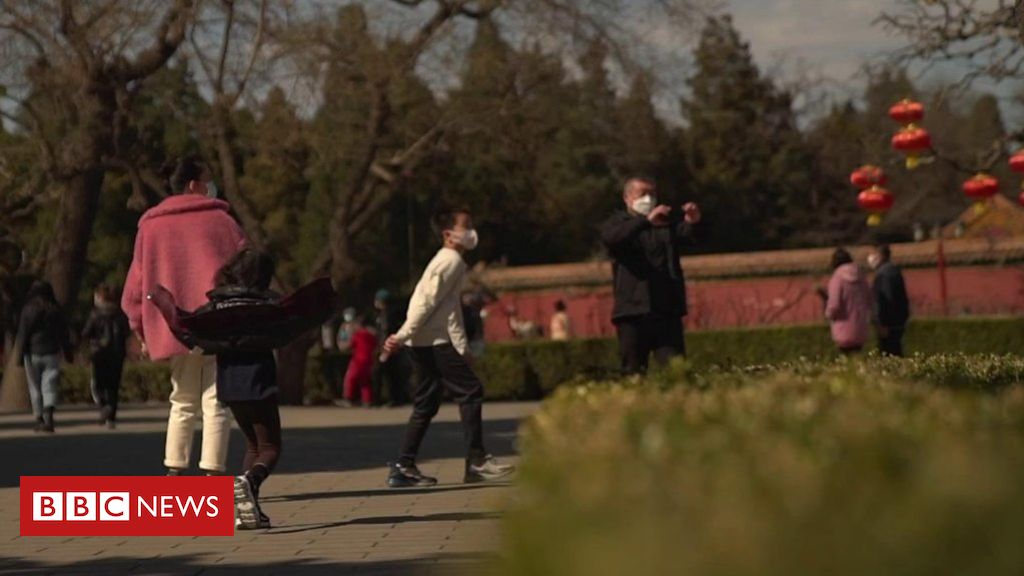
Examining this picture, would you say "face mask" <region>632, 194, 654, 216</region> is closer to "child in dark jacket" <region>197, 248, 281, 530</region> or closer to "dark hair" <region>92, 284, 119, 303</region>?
"child in dark jacket" <region>197, 248, 281, 530</region>

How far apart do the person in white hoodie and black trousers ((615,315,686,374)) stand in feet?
3.14

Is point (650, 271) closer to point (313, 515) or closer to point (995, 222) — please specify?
point (313, 515)

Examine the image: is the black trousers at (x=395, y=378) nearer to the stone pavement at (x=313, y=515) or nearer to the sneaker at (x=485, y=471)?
the stone pavement at (x=313, y=515)

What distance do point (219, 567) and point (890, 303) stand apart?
13000 millimetres

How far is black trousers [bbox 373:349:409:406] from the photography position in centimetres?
2862

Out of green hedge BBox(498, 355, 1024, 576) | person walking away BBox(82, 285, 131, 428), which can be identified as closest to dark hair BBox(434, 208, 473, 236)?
green hedge BBox(498, 355, 1024, 576)

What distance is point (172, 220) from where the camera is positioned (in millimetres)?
10719

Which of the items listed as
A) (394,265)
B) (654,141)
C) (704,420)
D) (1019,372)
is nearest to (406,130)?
(1019,372)

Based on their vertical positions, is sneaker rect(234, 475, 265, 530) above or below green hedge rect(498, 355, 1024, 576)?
below

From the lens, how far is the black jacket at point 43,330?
68.1 ft

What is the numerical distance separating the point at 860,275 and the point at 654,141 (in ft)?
140

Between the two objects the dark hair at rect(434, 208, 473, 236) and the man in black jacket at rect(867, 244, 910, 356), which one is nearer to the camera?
the dark hair at rect(434, 208, 473, 236)

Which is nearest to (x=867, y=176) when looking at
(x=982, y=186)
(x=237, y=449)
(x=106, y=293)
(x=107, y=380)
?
(x=982, y=186)

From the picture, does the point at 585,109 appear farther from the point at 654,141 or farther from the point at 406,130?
the point at 406,130
